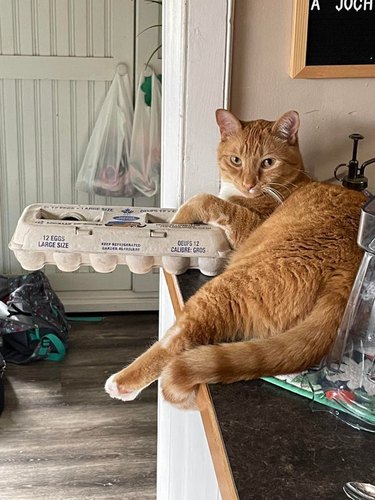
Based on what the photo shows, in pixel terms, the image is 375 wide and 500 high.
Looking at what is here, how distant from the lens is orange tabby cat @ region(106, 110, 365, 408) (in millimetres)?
997

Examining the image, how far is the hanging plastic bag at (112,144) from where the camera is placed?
2.96 meters

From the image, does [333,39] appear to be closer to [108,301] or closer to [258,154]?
[258,154]

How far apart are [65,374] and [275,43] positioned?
1.75 meters

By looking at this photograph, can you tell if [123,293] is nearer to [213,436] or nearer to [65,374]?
[65,374]

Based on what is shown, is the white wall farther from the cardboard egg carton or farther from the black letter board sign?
the cardboard egg carton

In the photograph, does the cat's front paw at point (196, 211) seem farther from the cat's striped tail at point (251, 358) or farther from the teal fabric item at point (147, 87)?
the teal fabric item at point (147, 87)

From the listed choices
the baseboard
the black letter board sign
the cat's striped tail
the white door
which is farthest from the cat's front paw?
the baseboard

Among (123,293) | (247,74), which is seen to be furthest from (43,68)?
(247,74)

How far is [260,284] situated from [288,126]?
0.41 m

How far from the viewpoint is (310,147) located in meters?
1.50

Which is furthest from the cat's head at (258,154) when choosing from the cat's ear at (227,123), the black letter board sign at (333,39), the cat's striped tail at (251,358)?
the cat's striped tail at (251,358)

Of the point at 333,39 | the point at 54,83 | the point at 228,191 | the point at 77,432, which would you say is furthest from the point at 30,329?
the point at 333,39

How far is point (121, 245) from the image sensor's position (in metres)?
1.33

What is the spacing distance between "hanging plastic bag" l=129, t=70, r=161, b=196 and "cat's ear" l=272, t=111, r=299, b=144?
62.4 inches
